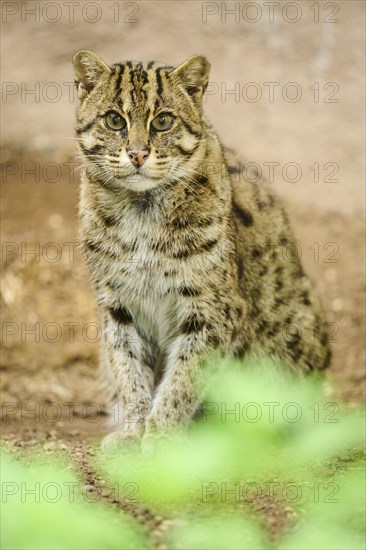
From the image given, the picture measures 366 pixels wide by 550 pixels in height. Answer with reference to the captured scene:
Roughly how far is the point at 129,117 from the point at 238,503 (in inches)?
102

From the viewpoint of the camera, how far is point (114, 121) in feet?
20.5

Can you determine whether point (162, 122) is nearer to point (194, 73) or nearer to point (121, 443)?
point (194, 73)

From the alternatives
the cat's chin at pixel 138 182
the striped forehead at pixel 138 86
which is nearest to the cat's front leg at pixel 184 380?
the cat's chin at pixel 138 182

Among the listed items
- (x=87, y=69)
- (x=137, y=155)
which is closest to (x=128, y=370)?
(x=137, y=155)

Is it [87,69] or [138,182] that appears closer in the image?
[138,182]

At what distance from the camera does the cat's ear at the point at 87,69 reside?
6.42 meters

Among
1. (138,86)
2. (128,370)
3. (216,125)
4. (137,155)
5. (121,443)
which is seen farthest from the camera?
(216,125)

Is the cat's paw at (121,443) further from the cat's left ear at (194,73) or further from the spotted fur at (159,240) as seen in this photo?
the cat's left ear at (194,73)

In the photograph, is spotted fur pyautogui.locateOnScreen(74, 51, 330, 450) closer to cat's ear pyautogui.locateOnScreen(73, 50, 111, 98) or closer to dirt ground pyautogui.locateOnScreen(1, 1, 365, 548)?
cat's ear pyautogui.locateOnScreen(73, 50, 111, 98)

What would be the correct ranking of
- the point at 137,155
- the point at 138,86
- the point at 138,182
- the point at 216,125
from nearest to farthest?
the point at 137,155 → the point at 138,182 → the point at 138,86 → the point at 216,125

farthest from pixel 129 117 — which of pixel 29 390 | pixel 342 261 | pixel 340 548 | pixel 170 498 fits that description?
pixel 342 261

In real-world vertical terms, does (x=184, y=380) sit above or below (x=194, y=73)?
below

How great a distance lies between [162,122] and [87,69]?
28.4 inches

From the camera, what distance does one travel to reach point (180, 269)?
6.54m
